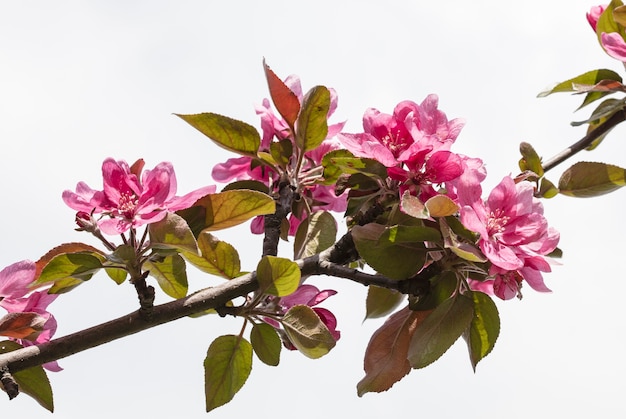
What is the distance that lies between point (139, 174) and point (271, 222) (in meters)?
0.22

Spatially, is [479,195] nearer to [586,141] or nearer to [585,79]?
[586,141]

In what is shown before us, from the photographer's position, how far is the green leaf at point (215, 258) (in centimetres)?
132

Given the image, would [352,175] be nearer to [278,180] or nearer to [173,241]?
[278,180]

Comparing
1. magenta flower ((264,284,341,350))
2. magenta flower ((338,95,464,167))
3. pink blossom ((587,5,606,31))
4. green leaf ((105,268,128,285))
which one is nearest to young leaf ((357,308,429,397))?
magenta flower ((264,284,341,350))

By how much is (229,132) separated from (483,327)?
51 cm

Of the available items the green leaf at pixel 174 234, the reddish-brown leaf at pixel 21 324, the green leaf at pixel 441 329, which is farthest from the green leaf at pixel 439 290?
the reddish-brown leaf at pixel 21 324

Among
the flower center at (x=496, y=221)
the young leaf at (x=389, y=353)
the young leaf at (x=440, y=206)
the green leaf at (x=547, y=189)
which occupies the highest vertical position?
the young leaf at (x=440, y=206)

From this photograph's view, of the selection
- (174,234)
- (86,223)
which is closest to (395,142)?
(174,234)

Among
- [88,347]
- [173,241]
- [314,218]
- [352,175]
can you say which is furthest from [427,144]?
[88,347]

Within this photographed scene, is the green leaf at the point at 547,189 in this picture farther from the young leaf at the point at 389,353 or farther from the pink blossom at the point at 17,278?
the pink blossom at the point at 17,278

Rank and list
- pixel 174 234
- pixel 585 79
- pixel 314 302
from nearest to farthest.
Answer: pixel 174 234 → pixel 314 302 → pixel 585 79

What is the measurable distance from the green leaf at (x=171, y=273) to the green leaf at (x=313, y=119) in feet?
0.92

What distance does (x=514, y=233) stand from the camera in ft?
4.00

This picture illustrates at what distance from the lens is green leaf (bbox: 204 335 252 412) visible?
132 centimetres
